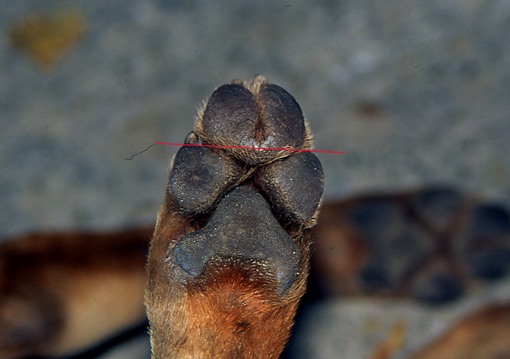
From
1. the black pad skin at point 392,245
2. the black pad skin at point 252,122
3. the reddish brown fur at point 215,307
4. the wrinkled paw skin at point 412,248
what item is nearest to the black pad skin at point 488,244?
the wrinkled paw skin at point 412,248

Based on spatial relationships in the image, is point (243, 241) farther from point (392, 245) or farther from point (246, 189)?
point (392, 245)

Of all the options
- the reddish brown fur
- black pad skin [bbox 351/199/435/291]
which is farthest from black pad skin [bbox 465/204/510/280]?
the reddish brown fur

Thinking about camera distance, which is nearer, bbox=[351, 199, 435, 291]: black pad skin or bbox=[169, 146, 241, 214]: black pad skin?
bbox=[169, 146, 241, 214]: black pad skin

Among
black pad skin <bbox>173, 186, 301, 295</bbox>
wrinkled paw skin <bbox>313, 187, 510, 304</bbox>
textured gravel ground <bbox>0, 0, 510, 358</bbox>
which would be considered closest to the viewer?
black pad skin <bbox>173, 186, 301, 295</bbox>

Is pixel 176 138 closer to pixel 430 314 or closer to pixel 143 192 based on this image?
pixel 143 192

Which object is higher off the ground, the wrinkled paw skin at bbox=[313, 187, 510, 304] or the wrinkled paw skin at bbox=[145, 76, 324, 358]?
the wrinkled paw skin at bbox=[145, 76, 324, 358]

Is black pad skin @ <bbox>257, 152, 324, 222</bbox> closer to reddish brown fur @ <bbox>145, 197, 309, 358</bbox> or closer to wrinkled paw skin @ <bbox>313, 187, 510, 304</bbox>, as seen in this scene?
reddish brown fur @ <bbox>145, 197, 309, 358</bbox>

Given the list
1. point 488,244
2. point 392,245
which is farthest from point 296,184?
point 488,244

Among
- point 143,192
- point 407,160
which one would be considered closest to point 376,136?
point 407,160
